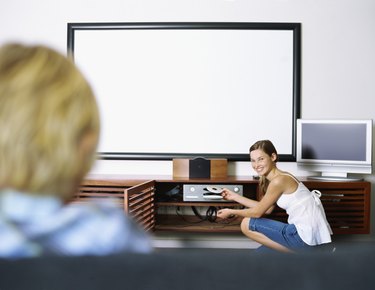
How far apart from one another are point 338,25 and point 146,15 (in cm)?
155

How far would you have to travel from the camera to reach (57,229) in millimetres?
519

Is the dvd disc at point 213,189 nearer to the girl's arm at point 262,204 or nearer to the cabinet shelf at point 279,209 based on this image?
the cabinet shelf at point 279,209

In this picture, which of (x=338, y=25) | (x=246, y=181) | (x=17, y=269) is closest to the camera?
(x=17, y=269)

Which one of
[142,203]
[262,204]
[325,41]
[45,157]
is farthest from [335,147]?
[45,157]

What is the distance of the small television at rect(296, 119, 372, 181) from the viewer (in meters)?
3.98

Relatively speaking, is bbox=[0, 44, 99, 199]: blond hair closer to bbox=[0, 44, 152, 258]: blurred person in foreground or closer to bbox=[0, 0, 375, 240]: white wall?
bbox=[0, 44, 152, 258]: blurred person in foreground

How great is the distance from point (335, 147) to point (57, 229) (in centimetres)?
374

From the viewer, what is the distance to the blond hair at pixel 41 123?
0.52 metres

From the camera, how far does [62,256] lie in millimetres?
466

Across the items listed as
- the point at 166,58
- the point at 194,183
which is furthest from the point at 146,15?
the point at 194,183

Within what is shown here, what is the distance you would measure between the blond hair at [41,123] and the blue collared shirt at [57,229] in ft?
0.05

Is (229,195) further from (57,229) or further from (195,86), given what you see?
(57,229)

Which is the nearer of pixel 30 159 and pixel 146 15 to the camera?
pixel 30 159

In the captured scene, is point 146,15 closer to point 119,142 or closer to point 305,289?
point 119,142
